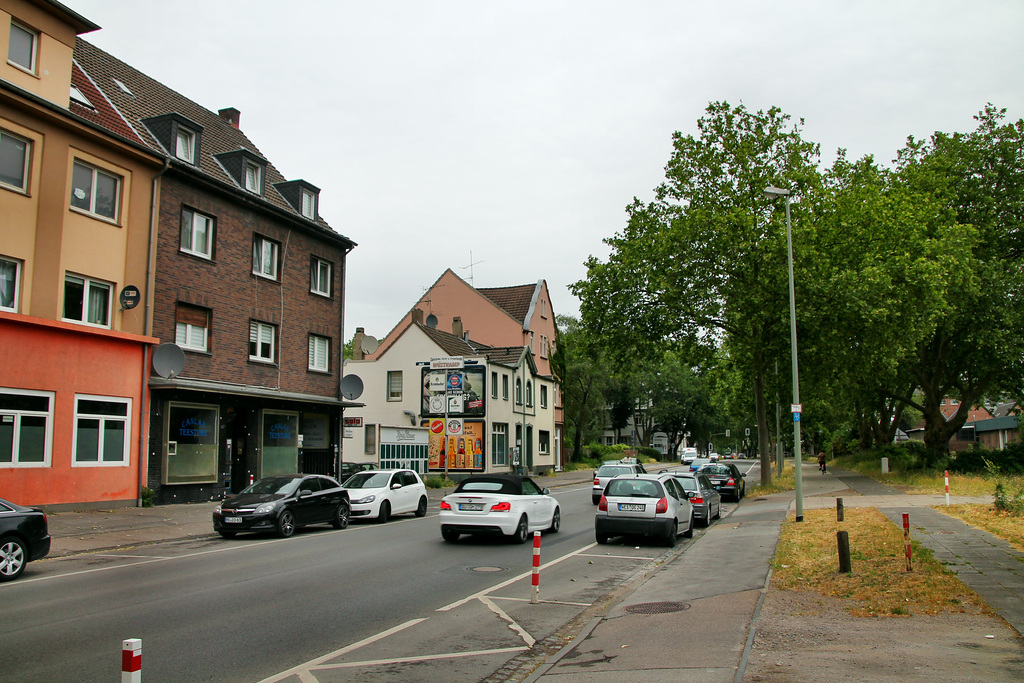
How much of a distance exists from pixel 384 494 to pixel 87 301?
371 inches

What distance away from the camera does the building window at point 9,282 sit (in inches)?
733

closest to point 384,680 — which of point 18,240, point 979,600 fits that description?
point 979,600

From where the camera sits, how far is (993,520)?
57.3ft

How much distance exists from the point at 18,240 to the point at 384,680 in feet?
56.8

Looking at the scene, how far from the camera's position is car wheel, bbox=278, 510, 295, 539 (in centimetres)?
1714

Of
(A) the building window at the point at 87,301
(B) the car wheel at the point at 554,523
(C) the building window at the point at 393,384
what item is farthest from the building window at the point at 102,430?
(C) the building window at the point at 393,384

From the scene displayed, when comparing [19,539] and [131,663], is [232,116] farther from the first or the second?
[131,663]

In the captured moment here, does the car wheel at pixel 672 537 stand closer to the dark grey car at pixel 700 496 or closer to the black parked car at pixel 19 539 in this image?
the dark grey car at pixel 700 496

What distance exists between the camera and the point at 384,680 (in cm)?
644

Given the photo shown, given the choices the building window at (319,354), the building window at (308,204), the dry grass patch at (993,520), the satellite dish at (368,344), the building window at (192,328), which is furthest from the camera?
the satellite dish at (368,344)

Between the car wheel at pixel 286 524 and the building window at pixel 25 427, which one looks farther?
the building window at pixel 25 427

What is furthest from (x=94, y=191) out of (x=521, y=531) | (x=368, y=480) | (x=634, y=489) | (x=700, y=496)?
(x=700, y=496)

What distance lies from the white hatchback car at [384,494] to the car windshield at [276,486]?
2902 mm

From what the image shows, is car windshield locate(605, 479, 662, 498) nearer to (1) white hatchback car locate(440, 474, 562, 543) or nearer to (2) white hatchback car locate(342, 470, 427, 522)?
(1) white hatchback car locate(440, 474, 562, 543)
